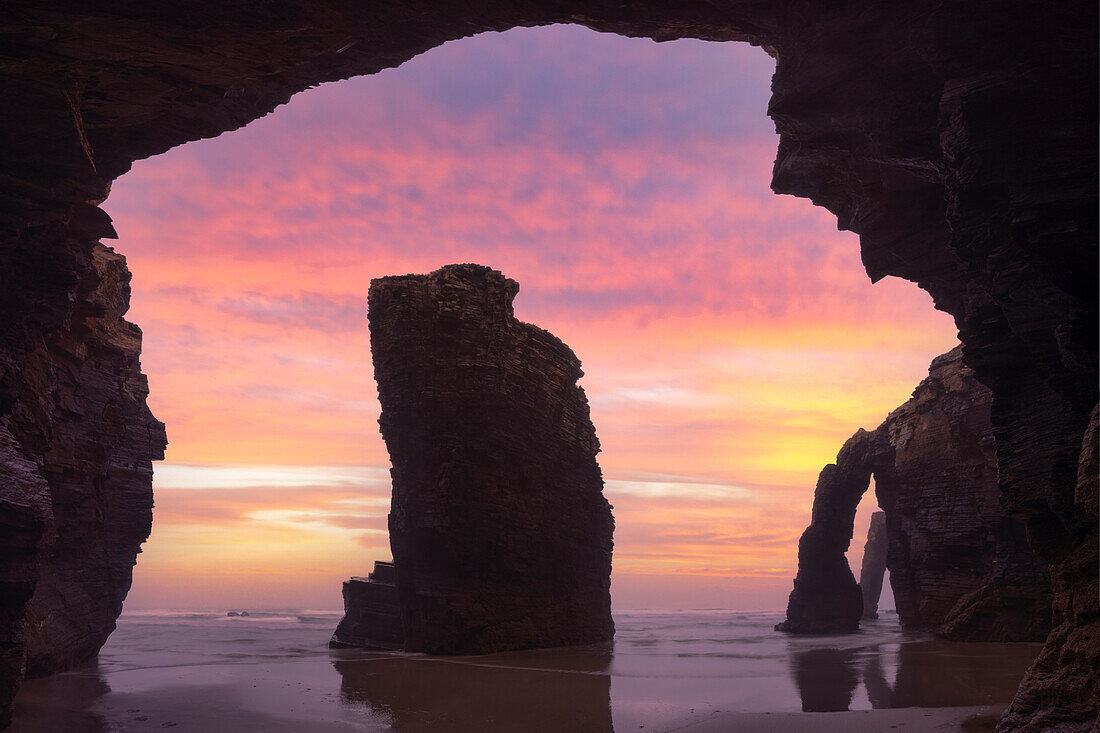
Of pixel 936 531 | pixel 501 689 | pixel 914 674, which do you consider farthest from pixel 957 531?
pixel 501 689

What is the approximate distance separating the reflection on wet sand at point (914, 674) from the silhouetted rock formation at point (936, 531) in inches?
113

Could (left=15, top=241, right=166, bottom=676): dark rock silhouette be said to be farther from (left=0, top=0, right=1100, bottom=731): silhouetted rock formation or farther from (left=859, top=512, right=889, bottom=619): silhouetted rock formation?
A: (left=859, top=512, right=889, bottom=619): silhouetted rock formation

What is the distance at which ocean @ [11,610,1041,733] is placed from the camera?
12383mm

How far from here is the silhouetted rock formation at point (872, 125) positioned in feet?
28.7

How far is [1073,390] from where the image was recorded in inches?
352

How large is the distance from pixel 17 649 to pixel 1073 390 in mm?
15293

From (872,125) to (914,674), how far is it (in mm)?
12898

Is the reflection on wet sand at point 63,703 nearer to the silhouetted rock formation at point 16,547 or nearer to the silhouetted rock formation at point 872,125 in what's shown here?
the silhouetted rock formation at point 16,547

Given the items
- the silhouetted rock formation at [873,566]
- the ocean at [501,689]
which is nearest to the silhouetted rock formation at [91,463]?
the ocean at [501,689]

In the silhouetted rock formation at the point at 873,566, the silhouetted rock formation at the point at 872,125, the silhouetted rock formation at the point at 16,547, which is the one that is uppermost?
the silhouetted rock formation at the point at 872,125

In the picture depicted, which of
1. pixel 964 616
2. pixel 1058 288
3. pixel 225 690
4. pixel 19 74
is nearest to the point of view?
pixel 1058 288

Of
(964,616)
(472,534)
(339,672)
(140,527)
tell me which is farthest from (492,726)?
(964,616)

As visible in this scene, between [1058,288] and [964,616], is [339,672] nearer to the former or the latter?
[1058,288]

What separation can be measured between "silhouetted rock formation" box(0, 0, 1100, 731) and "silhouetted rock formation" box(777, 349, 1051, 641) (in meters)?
18.7
